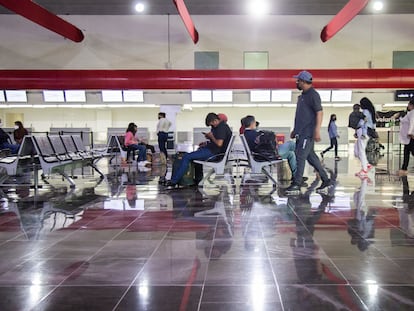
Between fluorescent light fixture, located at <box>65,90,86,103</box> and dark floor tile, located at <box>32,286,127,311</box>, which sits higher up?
fluorescent light fixture, located at <box>65,90,86,103</box>

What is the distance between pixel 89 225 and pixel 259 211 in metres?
1.70

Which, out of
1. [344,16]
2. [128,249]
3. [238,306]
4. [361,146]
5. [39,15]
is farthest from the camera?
[344,16]

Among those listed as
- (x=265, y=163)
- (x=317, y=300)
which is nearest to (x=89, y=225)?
(x=317, y=300)

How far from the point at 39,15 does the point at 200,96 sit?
7.80 metres

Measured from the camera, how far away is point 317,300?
187 centimetres

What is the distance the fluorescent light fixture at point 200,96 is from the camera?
18.1 metres

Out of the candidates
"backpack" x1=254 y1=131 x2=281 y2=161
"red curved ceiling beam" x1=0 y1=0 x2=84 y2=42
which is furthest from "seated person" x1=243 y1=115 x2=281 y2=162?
"red curved ceiling beam" x1=0 y1=0 x2=84 y2=42

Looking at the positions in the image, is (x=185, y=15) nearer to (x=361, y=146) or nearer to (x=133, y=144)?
(x=133, y=144)

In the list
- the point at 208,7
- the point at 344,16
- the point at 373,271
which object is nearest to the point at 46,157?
the point at 373,271

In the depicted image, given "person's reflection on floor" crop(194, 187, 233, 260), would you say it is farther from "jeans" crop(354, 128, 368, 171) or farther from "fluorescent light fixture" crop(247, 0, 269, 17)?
"fluorescent light fixture" crop(247, 0, 269, 17)

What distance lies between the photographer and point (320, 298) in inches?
74.6

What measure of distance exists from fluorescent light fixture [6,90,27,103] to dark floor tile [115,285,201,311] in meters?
18.7

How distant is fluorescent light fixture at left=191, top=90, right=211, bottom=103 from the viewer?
18.1 meters

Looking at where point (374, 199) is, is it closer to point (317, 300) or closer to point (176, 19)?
point (317, 300)
